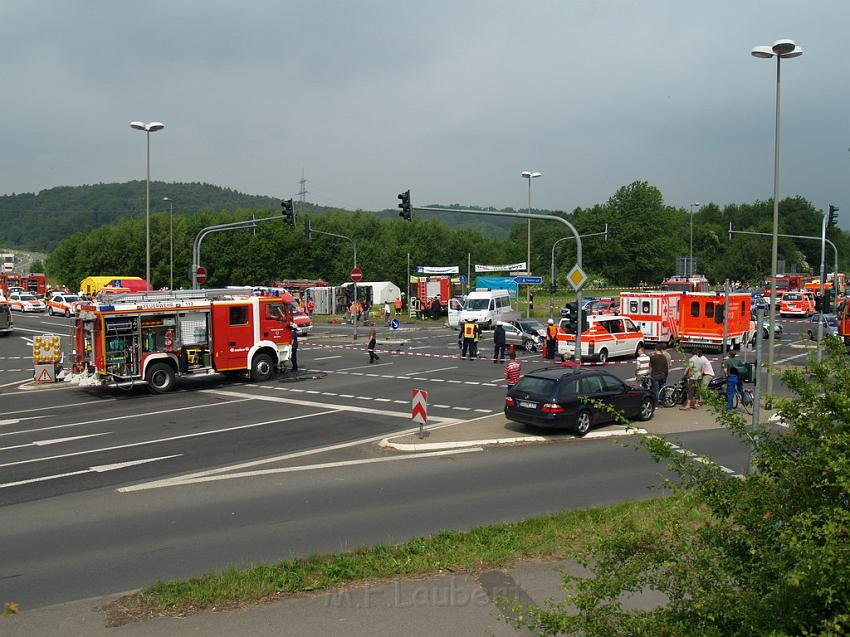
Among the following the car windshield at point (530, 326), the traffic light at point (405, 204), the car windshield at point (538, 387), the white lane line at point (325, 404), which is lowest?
the white lane line at point (325, 404)

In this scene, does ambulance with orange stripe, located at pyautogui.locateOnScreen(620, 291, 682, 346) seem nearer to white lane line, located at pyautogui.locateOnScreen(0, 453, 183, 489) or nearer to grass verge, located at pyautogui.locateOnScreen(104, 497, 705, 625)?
white lane line, located at pyautogui.locateOnScreen(0, 453, 183, 489)

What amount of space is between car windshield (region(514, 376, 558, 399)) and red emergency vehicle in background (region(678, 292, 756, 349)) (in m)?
19.0

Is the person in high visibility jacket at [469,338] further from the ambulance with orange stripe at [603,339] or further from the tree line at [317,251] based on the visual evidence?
the tree line at [317,251]

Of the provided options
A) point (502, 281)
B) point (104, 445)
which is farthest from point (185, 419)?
point (502, 281)

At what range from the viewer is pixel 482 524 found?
991 cm

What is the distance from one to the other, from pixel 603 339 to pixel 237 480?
68.1 ft

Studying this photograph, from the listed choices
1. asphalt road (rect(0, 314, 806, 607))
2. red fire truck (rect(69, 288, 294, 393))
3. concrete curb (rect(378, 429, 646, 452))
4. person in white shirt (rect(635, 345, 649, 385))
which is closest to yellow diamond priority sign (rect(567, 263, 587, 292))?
person in white shirt (rect(635, 345, 649, 385))

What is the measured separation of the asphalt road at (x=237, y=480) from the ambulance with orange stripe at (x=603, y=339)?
8.38 m

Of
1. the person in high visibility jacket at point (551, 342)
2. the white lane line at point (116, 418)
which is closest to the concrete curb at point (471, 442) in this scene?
the white lane line at point (116, 418)

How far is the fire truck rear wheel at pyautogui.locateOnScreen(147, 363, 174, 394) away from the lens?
22.7m

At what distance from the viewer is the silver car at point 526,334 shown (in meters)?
35.6

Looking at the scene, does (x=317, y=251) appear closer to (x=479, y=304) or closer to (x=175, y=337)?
(x=479, y=304)

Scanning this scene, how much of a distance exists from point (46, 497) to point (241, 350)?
13552mm

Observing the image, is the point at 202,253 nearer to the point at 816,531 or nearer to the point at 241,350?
the point at 241,350
